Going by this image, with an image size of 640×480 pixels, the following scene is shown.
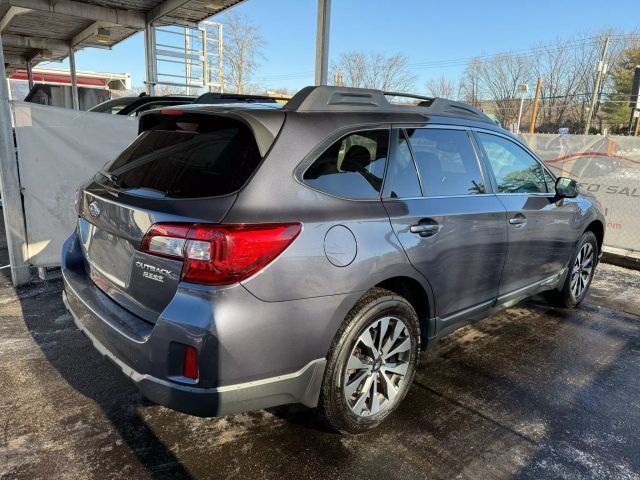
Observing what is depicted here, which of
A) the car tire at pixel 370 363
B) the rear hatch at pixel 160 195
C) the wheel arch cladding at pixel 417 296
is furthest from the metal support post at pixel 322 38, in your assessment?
the car tire at pixel 370 363

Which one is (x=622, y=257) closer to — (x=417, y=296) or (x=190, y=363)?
(x=417, y=296)

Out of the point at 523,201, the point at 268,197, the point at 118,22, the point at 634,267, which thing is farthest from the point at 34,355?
the point at 118,22

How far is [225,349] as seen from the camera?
77.0 inches

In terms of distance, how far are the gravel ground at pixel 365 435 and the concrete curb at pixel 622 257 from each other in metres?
3.36

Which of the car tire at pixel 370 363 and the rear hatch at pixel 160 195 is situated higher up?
the rear hatch at pixel 160 195

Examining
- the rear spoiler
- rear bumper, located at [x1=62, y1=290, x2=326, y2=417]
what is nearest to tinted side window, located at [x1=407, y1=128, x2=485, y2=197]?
the rear spoiler

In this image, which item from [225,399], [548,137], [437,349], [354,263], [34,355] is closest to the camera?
[225,399]

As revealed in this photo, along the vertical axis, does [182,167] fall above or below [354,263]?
above

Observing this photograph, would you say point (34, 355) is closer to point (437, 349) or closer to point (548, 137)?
point (437, 349)

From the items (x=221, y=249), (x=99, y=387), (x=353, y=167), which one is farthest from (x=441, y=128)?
(x=99, y=387)

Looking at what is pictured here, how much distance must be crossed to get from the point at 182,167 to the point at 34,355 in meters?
2.14

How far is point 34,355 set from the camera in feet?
11.3

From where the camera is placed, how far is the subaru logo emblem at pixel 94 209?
2.58 meters

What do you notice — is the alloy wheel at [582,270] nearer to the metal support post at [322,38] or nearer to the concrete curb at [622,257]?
the concrete curb at [622,257]
